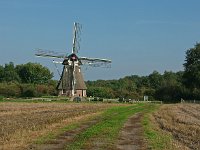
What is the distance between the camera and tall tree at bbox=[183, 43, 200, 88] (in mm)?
125812

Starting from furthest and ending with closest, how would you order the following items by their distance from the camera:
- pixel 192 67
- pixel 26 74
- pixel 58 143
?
pixel 26 74 → pixel 192 67 → pixel 58 143

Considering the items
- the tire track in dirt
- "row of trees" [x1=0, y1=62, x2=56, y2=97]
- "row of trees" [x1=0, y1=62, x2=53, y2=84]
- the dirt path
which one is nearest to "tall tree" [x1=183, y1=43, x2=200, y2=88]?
"row of trees" [x1=0, y1=62, x2=56, y2=97]

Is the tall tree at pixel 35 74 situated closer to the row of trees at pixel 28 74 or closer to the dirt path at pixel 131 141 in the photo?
the row of trees at pixel 28 74

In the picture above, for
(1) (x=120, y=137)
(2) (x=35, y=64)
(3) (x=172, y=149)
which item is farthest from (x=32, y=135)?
(2) (x=35, y=64)

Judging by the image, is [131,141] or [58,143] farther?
[131,141]

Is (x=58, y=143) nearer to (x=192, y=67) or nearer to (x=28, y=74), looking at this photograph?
(x=192, y=67)

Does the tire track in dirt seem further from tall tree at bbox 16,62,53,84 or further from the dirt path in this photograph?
tall tree at bbox 16,62,53,84

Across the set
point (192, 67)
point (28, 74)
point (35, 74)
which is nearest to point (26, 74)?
point (28, 74)

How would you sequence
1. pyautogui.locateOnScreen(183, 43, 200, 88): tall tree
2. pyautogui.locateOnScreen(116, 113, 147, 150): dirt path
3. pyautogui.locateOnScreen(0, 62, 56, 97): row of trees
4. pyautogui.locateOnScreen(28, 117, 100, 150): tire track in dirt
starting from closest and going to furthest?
1. pyautogui.locateOnScreen(28, 117, 100, 150): tire track in dirt
2. pyautogui.locateOnScreen(116, 113, 147, 150): dirt path
3. pyautogui.locateOnScreen(183, 43, 200, 88): tall tree
4. pyautogui.locateOnScreen(0, 62, 56, 97): row of trees

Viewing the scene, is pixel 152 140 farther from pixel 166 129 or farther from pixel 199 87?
pixel 199 87

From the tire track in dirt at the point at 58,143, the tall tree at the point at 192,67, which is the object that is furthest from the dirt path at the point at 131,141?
the tall tree at the point at 192,67

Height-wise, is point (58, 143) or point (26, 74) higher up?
point (26, 74)

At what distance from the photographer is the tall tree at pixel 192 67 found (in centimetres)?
12581

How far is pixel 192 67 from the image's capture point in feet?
417
